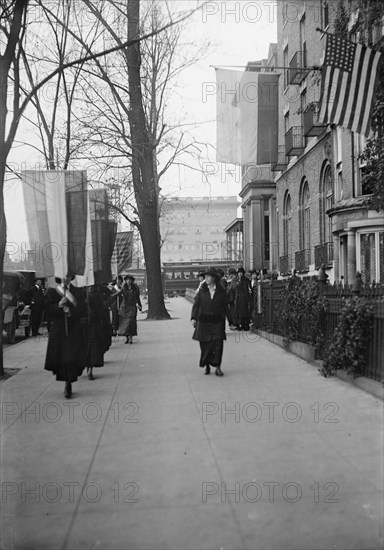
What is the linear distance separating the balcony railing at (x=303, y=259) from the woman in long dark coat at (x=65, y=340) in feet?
65.7

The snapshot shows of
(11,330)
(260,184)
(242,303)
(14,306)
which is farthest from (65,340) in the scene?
(260,184)

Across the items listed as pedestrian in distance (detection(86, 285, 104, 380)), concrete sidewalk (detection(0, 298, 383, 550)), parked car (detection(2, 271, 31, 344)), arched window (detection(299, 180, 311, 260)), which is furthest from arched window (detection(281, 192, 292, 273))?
concrete sidewalk (detection(0, 298, 383, 550))

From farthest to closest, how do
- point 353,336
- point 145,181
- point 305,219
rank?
point 305,219, point 145,181, point 353,336

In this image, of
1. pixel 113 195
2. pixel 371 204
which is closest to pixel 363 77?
pixel 371 204

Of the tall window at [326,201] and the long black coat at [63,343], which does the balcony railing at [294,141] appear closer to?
the tall window at [326,201]

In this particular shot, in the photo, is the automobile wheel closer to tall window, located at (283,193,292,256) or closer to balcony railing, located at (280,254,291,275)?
balcony railing, located at (280,254,291,275)

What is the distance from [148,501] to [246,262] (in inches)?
1749

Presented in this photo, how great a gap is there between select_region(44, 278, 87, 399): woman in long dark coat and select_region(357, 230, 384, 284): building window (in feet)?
44.6

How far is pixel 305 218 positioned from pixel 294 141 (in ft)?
11.4

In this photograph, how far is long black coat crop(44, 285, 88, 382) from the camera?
8.79 metres

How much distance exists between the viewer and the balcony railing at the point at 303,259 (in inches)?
1116

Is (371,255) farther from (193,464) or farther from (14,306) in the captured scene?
(193,464)

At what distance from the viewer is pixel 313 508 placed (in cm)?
437

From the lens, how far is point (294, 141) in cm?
2908
